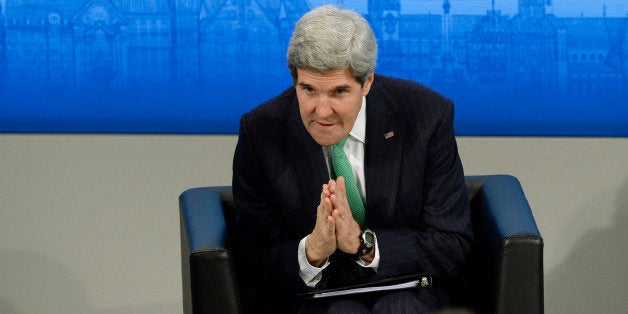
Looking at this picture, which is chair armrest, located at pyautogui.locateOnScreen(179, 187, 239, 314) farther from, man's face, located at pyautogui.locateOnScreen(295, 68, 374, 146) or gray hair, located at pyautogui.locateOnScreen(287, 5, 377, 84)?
gray hair, located at pyautogui.locateOnScreen(287, 5, 377, 84)

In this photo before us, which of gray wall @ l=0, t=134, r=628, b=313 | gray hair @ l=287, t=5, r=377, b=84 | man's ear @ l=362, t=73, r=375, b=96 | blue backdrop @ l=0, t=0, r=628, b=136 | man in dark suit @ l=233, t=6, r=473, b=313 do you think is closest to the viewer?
gray hair @ l=287, t=5, r=377, b=84

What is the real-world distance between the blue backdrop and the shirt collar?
37.0 inches

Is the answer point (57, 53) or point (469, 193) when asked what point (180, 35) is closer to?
point (57, 53)

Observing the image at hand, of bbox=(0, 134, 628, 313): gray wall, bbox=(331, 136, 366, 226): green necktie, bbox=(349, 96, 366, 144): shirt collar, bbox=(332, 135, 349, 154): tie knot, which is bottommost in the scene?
bbox=(0, 134, 628, 313): gray wall

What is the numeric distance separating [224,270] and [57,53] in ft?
4.86

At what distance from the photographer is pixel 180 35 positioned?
421cm

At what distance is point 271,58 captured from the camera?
4219 millimetres

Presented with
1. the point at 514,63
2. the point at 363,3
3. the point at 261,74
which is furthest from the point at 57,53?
the point at 514,63

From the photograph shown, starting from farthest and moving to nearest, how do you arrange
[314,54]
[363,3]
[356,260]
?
[363,3], [356,260], [314,54]

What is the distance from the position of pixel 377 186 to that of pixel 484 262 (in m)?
0.38

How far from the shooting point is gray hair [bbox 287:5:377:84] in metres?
2.93

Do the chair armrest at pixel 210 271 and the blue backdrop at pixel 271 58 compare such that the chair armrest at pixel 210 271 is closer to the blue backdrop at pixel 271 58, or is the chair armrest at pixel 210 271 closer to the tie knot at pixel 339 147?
the tie knot at pixel 339 147

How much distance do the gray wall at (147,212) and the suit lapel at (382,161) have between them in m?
1.08

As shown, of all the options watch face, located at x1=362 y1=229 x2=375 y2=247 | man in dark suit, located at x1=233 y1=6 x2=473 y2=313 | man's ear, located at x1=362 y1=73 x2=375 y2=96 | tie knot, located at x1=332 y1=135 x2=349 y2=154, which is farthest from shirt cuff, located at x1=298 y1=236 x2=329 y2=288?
man's ear, located at x1=362 y1=73 x2=375 y2=96
